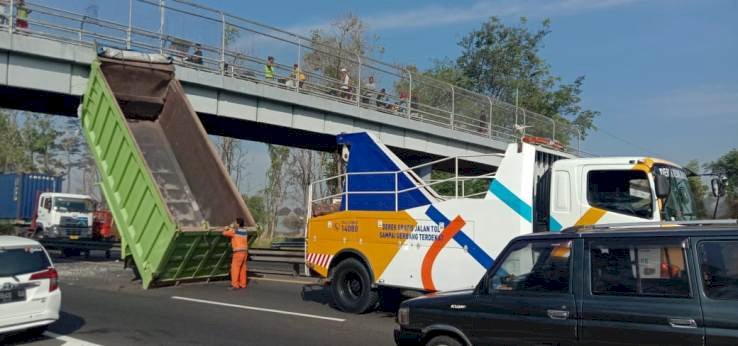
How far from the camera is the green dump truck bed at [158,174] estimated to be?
46.3 ft

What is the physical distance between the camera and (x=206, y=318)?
35.7ft

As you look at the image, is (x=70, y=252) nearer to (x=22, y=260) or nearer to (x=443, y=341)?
(x=22, y=260)

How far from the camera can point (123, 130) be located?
47.6 ft

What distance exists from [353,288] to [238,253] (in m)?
4.14

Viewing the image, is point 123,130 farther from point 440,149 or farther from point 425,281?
point 440,149

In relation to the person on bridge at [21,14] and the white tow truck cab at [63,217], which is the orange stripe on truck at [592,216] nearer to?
the person on bridge at [21,14]

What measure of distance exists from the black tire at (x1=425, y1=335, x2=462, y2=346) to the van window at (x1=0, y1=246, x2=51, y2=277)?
18.4 ft

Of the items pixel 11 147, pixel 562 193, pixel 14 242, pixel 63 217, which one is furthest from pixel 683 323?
pixel 11 147

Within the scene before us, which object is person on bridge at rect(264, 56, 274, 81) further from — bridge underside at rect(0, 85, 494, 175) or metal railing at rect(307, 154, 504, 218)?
metal railing at rect(307, 154, 504, 218)

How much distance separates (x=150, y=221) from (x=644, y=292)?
11165 millimetres

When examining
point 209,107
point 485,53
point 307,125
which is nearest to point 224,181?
point 209,107

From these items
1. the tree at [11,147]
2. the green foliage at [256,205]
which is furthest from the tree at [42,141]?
the green foliage at [256,205]

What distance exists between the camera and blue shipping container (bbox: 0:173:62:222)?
94.9 ft

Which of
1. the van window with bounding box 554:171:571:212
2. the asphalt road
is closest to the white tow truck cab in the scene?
the asphalt road
